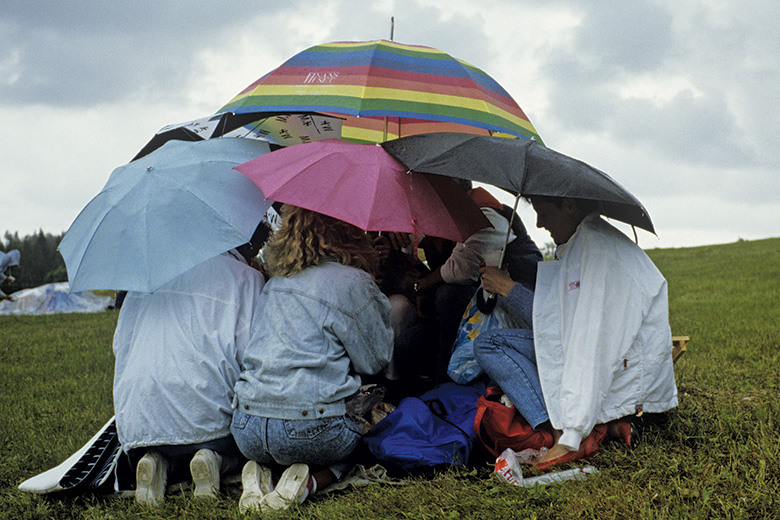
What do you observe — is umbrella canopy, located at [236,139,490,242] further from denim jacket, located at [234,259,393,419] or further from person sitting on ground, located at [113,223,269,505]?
person sitting on ground, located at [113,223,269,505]

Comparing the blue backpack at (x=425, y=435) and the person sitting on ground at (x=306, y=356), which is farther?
the blue backpack at (x=425, y=435)

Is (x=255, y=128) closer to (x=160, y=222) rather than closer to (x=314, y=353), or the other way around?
(x=160, y=222)

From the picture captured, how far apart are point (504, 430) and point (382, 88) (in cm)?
225

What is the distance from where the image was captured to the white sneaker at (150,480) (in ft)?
12.5

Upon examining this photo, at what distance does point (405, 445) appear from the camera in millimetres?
3988

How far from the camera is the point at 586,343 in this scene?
3.77 m

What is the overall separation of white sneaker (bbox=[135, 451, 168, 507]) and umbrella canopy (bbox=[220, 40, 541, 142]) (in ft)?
7.15

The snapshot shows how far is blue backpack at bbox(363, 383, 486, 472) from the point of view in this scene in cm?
396

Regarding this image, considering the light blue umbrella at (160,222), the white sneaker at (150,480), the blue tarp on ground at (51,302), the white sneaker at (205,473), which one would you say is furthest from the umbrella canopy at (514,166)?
the blue tarp on ground at (51,302)

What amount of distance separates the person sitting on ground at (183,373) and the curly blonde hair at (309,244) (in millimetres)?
289

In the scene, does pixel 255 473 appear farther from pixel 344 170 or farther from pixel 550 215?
pixel 550 215

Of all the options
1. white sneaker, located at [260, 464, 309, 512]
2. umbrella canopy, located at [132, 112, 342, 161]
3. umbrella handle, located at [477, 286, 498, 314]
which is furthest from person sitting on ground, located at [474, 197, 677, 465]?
umbrella canopy, located at [132, 112, 342, 161]

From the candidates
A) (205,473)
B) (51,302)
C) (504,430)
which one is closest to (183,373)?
(205,473)

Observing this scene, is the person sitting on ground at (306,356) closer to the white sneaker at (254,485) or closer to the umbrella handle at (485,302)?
the white sneaker at (254,485)
